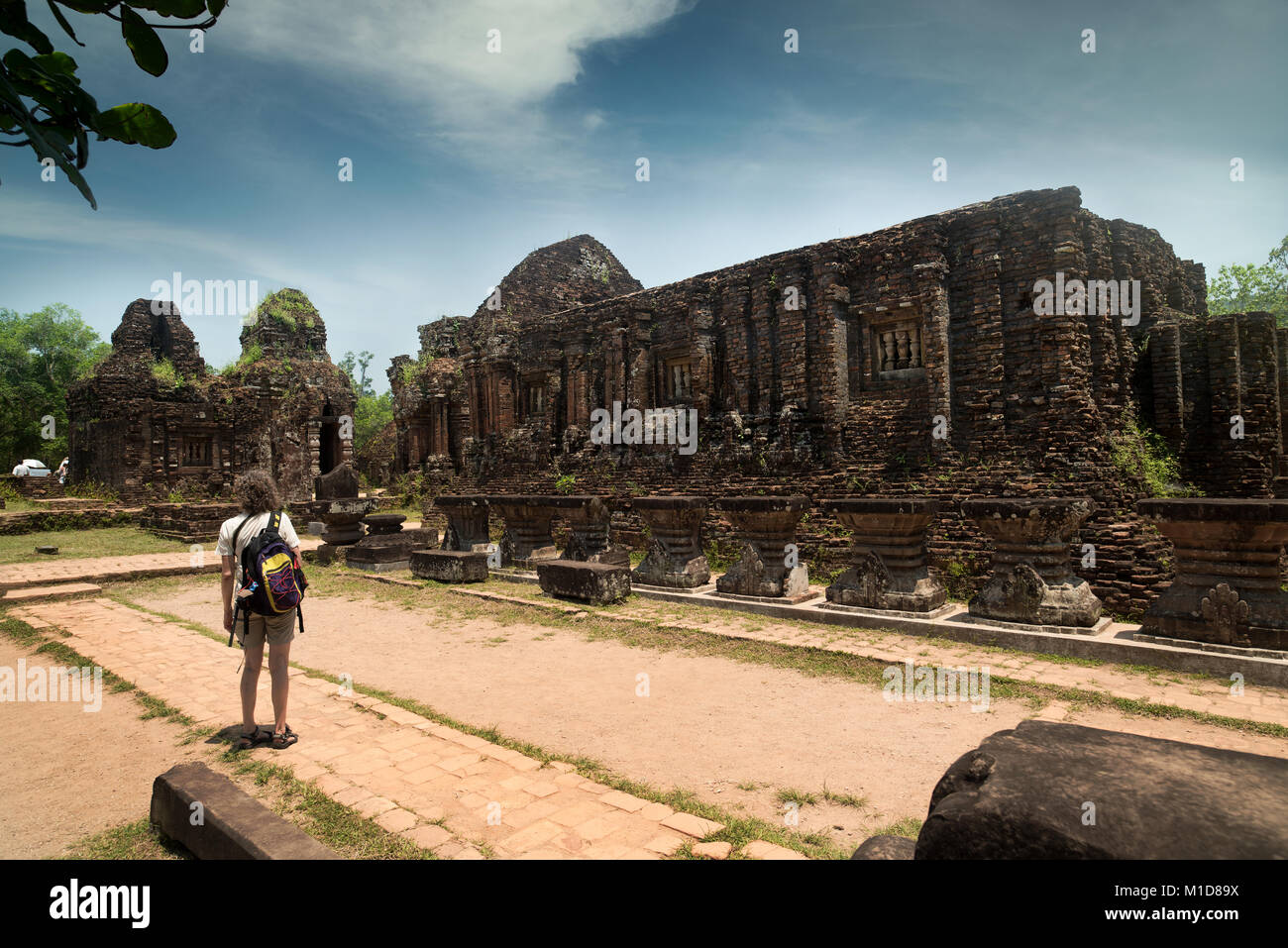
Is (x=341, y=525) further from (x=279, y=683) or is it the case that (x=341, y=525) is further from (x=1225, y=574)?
(x=1225, y=574)

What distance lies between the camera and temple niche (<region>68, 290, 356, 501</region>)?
24.8 meters

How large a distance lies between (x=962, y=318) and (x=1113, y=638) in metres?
5.44

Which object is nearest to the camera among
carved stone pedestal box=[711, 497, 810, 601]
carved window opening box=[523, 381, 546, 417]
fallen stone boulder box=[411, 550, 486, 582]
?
carved stone pedestal box=[711, 497, 810, 601]

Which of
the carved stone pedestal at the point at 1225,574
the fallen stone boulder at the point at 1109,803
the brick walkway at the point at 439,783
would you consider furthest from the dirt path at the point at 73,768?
the carved stone pedestal at the point at 1225,574

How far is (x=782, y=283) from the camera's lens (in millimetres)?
12203

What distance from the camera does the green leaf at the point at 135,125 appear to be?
1.54m

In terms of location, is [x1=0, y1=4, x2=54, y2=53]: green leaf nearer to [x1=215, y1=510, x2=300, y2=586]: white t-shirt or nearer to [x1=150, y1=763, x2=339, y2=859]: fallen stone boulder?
[x1=150, y1=763, x2=339, y2=859]: fallen stone boulder

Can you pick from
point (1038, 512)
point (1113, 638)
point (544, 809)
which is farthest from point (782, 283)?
point (544, 809)

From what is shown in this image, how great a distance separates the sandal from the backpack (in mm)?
644

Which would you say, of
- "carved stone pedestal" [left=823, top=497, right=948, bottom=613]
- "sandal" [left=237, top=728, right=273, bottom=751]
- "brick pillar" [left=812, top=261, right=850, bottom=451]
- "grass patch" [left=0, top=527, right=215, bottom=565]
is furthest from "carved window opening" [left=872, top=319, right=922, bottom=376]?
"grass patch" [left=0, top=527, right=215, bottom=565]

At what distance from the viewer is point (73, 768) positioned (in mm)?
4266

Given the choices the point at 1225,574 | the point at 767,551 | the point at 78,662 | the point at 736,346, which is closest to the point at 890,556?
the point at 767,551

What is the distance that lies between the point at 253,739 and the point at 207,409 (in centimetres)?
A: 2644
